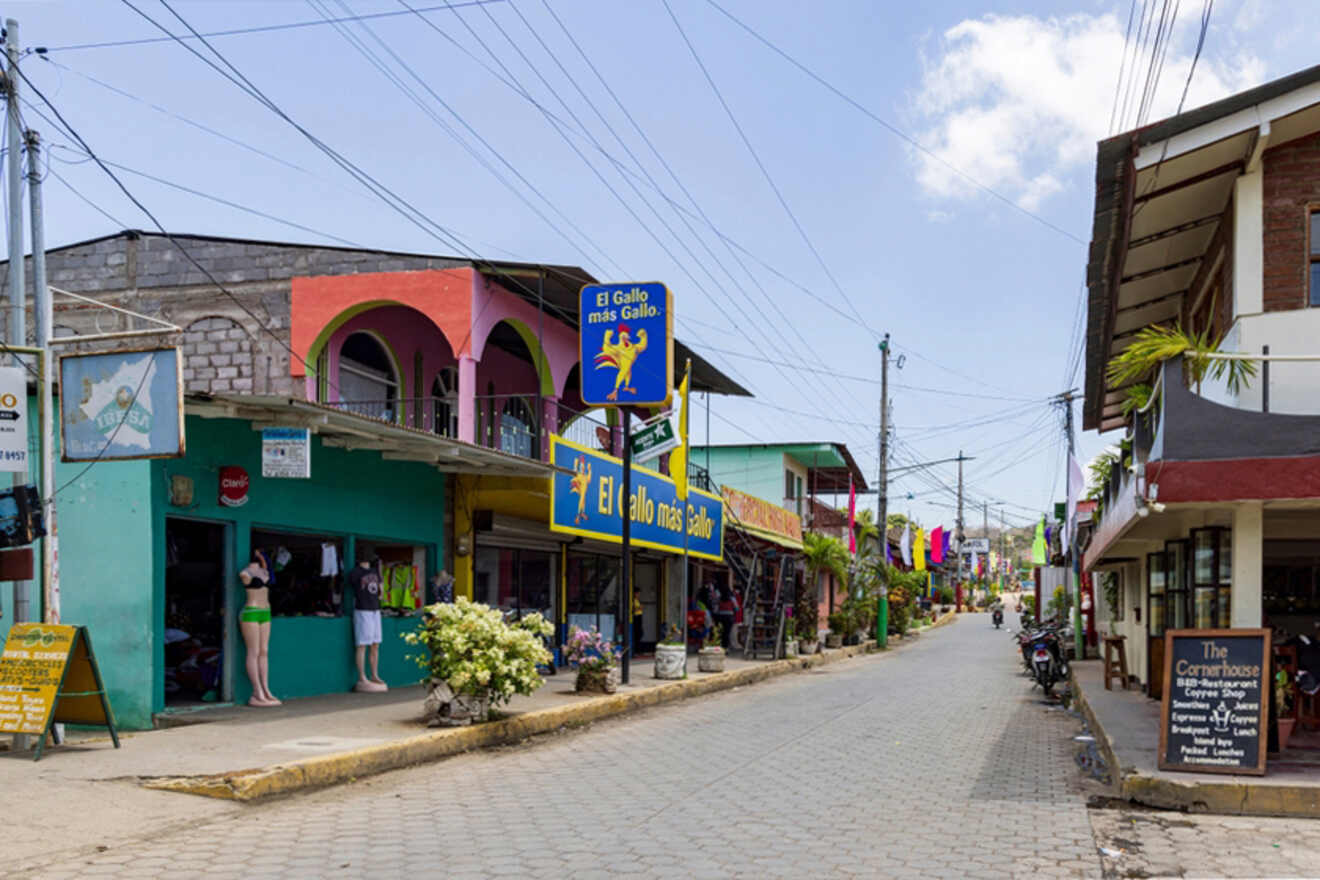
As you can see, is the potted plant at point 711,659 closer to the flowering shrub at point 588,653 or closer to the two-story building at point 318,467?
the two-story building at point 318,467

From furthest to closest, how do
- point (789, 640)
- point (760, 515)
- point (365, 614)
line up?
point (760, 515), point (789, 640), point (365, 614)

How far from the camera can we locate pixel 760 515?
108 feet

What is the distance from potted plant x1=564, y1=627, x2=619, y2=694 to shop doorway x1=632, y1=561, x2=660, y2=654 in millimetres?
11286

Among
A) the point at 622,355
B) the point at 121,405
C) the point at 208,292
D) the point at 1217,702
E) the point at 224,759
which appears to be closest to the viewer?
the point at 1217,702

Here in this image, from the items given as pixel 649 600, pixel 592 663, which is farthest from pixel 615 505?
pixel 649 600

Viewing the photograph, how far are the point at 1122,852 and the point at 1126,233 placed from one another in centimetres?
727

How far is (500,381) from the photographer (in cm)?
2381

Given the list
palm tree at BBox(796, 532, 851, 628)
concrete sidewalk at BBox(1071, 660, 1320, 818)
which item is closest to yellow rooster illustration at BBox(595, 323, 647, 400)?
concrete sidewalk at BBox(1071, 660, 1320, 818)

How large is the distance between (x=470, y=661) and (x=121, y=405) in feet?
14.1

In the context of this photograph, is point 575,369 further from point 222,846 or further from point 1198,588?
point 222,846

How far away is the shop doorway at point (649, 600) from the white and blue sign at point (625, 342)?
10123 mm

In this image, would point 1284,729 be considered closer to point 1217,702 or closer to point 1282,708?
point 1282,708

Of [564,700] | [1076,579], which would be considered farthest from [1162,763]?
[1076,579]

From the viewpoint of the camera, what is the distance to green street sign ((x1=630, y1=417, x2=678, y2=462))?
19656mm
